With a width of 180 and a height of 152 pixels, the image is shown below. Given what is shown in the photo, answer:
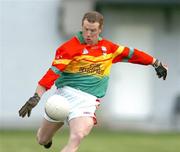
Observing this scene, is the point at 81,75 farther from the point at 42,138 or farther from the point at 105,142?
the point at 105,142

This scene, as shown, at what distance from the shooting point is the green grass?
53.2 ft

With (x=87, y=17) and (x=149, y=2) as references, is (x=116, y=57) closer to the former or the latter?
(x=87, y=17)

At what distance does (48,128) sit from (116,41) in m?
12.7

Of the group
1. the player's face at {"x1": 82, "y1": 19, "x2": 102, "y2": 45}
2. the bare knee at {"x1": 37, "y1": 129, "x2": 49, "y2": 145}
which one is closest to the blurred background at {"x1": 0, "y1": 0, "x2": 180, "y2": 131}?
the bare knee at {"x1": 37, "y1": 129, "x2": 49, "y2": 145}

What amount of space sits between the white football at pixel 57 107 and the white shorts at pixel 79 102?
0.30ft

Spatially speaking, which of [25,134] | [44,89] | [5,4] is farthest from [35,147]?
[5,4]

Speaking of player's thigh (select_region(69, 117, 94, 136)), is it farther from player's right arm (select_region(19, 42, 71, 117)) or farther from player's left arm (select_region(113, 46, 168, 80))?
player's left arm (select_region(113, 46, 168, 80))

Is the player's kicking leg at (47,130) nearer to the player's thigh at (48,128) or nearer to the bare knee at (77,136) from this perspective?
the player's thigh at (48,128)

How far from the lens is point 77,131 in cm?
1077

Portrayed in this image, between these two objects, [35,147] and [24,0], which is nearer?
[35,147]

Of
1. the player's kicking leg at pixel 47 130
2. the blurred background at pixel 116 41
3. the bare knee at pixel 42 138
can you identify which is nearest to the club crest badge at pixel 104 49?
the player's kicking leg at pixel 47 130

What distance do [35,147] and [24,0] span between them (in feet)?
26.0

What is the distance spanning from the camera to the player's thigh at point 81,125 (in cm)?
1078

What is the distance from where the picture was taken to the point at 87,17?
10.9m
